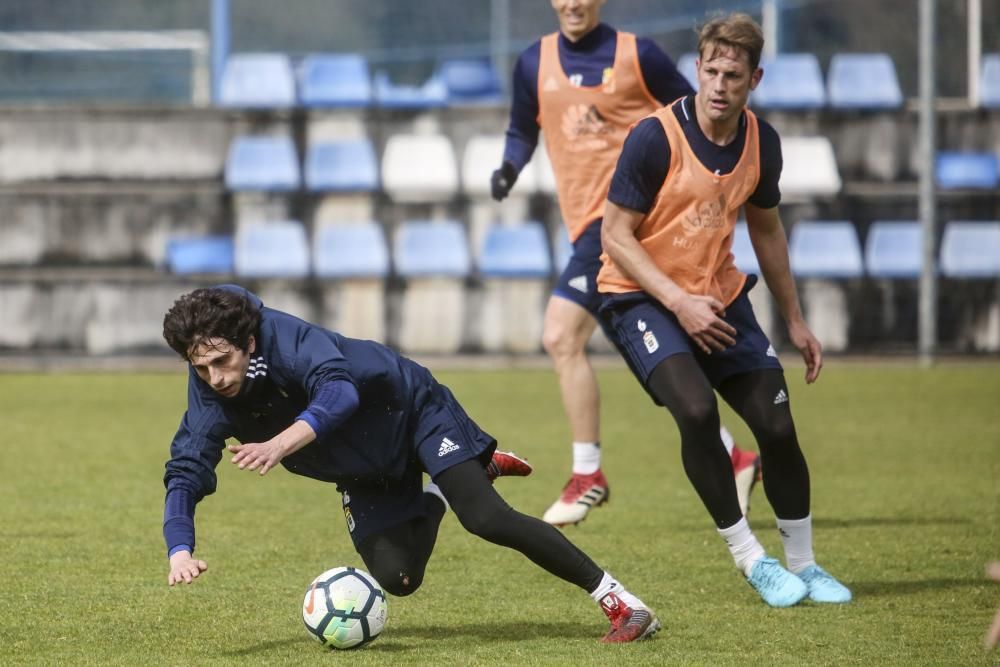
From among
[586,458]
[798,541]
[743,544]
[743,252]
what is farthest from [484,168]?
[743,544]

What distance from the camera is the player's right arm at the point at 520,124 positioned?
7641mm

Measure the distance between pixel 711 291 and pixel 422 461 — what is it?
1.25 metres

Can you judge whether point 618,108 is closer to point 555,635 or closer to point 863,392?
point 555,635

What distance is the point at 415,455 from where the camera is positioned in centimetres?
502

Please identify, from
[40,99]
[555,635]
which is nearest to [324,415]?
[555,635]

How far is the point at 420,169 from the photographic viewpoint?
15547 mm

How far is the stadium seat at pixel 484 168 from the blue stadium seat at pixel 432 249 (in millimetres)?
399

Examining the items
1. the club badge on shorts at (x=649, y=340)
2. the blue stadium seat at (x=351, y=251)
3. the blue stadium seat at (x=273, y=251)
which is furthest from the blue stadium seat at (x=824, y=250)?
the club badge on shorts at (x=649, y=340)

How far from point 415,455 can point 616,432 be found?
583cm

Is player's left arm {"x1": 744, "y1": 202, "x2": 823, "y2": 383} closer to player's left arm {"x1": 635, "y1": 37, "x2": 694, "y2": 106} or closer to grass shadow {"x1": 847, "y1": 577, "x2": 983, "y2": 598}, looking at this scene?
grass shadow {"x1": 847, "y1": 577, "x2": 983, "y2": 598}

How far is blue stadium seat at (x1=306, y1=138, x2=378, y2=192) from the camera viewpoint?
50.8 feet

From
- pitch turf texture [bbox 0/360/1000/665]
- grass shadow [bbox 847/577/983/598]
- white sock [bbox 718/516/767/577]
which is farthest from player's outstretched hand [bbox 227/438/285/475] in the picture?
grass shadow [bbox 847/577/983/598]

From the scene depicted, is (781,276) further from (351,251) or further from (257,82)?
(257,82)

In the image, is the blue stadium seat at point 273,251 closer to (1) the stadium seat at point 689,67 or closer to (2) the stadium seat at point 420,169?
(2) the stadium seat at point 420,169
